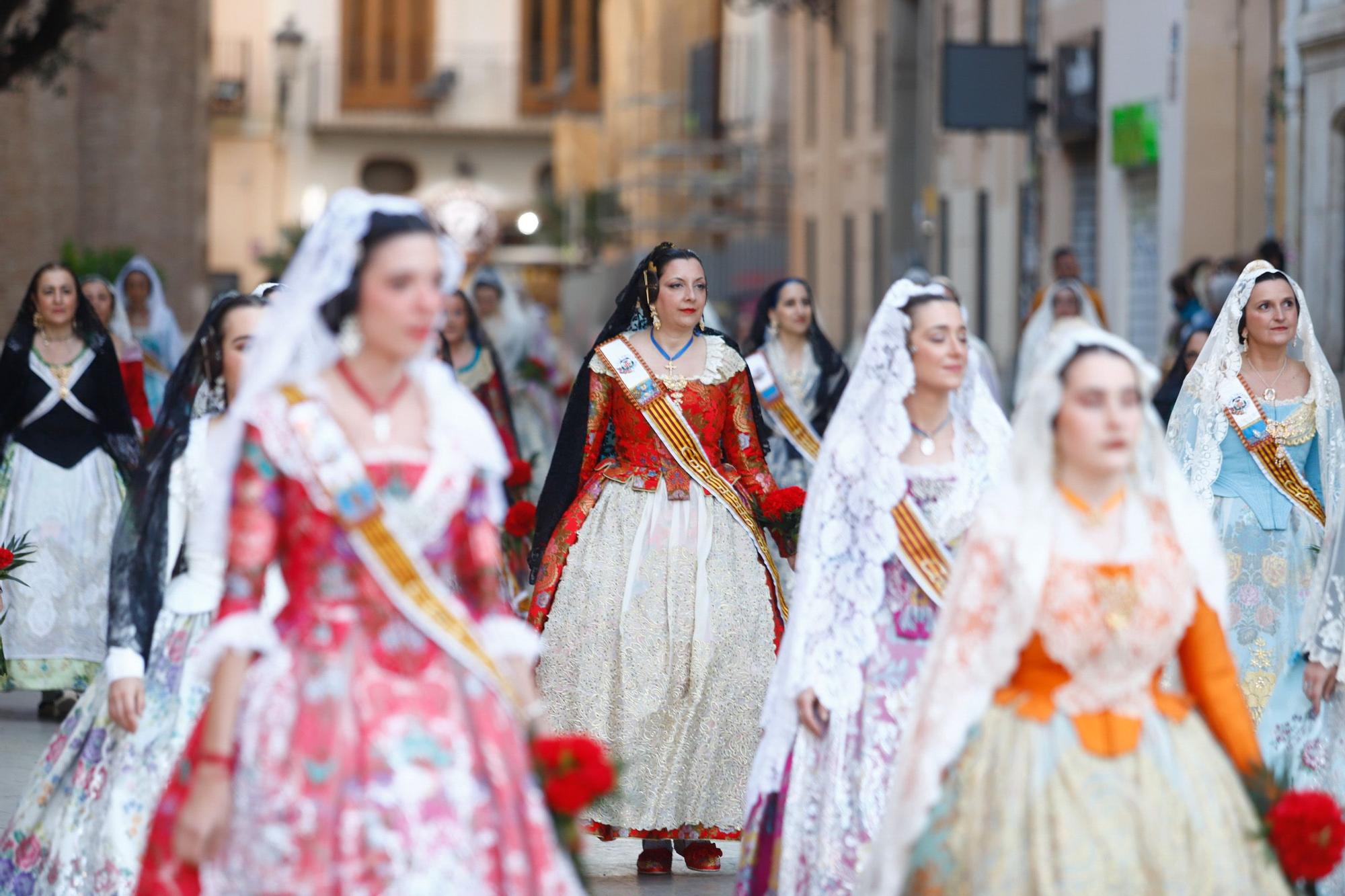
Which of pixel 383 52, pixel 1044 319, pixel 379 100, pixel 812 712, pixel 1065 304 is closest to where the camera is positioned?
pixel 812 712

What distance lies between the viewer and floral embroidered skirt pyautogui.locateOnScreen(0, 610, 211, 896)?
5805 mm

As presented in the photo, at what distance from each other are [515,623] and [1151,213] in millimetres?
16751

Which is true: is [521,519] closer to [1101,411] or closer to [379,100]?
[1101,411]

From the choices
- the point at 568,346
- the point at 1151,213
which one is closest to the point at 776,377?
the point at 1151,213

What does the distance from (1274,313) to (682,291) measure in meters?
1.95

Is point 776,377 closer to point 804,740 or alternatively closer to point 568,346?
point 804,740

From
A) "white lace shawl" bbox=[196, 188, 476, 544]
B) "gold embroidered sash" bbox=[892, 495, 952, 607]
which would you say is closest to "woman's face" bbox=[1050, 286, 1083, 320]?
"gold embroidered sash" bbox=[892, 495, 952, 607]

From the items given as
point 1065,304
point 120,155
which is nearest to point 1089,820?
point 1065,304

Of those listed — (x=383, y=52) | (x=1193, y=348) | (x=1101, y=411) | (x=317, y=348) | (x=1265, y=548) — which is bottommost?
(x=1265, y=548)

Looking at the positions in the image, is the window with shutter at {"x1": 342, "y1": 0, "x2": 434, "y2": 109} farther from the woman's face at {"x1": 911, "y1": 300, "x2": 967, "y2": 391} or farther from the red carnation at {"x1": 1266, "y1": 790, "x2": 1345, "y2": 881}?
the red carnation at {"x1": 1266, "y1": 790, "x2": 1345, "y2": 881}

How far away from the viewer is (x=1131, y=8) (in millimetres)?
20531

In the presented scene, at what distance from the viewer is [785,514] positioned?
7.75 m

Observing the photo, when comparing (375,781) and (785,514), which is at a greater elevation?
(785,514)

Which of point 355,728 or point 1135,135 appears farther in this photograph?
point 1135,135
